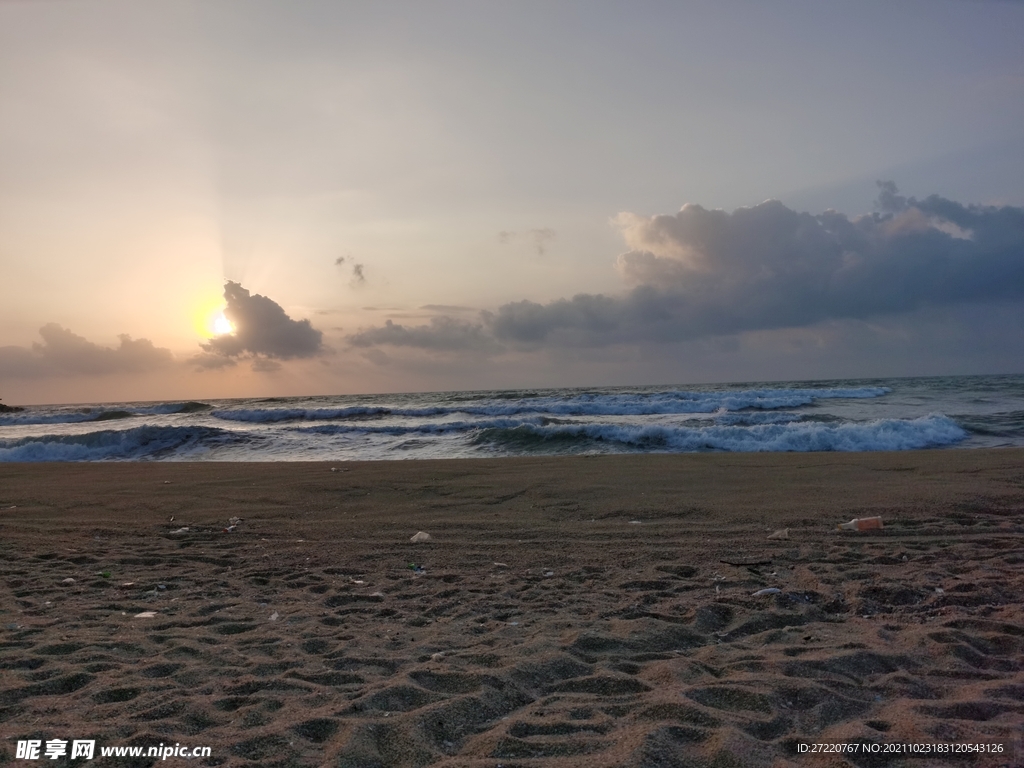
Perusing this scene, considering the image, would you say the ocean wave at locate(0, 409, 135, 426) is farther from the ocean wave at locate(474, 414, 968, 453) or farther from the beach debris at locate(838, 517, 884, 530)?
the beach debris at locate(838, 517, 884, 530)

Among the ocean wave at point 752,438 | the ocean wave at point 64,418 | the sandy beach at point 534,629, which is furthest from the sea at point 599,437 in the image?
the ocean wave at point 64,418

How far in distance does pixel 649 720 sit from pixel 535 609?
1828 mm

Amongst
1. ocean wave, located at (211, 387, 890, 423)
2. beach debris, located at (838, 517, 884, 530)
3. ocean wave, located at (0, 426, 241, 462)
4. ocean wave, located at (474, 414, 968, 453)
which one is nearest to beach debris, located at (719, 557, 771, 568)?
beach debris, located at (838, 517, 884, 530)

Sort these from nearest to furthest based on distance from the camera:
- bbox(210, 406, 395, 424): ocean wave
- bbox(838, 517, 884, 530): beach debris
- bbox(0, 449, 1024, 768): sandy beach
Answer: bbox(0, 449, 1024, 768): sandy beach
bbox(838, 517, 884, 530): beach debris
bbox(210, 406, 395, 424): ocean wave

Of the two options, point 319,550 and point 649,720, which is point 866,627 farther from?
point 319,550

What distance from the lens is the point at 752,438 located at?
48.0 feet

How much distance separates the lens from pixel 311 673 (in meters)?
3.14

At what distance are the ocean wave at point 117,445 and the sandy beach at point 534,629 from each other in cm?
971

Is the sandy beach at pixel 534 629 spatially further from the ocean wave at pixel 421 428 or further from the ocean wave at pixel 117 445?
the ocean wave at pixel 421 428

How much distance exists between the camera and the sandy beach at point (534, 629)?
245 cm

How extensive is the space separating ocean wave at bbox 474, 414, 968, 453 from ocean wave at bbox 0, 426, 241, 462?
8391 mm

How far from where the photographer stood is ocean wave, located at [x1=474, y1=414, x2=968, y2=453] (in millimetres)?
14031

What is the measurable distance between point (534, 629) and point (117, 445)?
18.3 m

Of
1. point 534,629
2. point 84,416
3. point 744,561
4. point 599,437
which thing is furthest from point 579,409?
point 84,416
